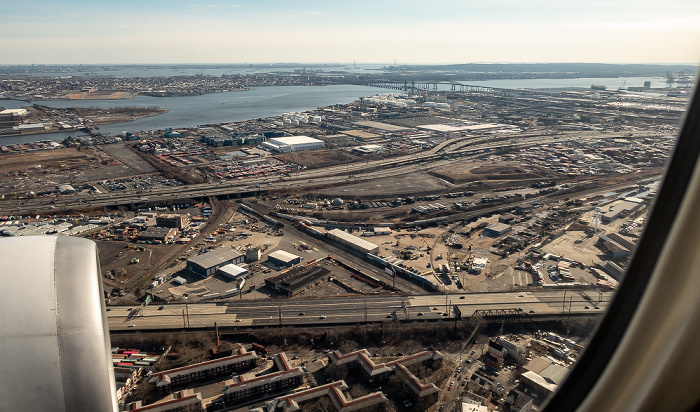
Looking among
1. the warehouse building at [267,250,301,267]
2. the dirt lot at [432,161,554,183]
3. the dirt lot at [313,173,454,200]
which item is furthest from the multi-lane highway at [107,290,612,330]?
the dirt lot at [432,161,554,183]

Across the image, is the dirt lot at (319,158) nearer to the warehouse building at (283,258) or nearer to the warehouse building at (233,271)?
the warehouse building at (283,258)

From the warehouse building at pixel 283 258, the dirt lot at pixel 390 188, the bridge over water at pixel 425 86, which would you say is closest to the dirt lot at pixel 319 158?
the dirt lot at pixel 390 188

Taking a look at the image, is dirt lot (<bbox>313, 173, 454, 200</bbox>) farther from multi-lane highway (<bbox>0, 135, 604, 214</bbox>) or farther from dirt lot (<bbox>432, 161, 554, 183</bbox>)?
dirt lot (<bbox>432, 161, 554, 183</bbox>)

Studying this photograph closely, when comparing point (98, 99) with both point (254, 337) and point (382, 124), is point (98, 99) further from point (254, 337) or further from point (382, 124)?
point (254, 337)

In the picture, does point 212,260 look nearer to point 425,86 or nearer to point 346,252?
point 346,252

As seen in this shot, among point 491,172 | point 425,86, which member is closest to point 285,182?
point 491,172
